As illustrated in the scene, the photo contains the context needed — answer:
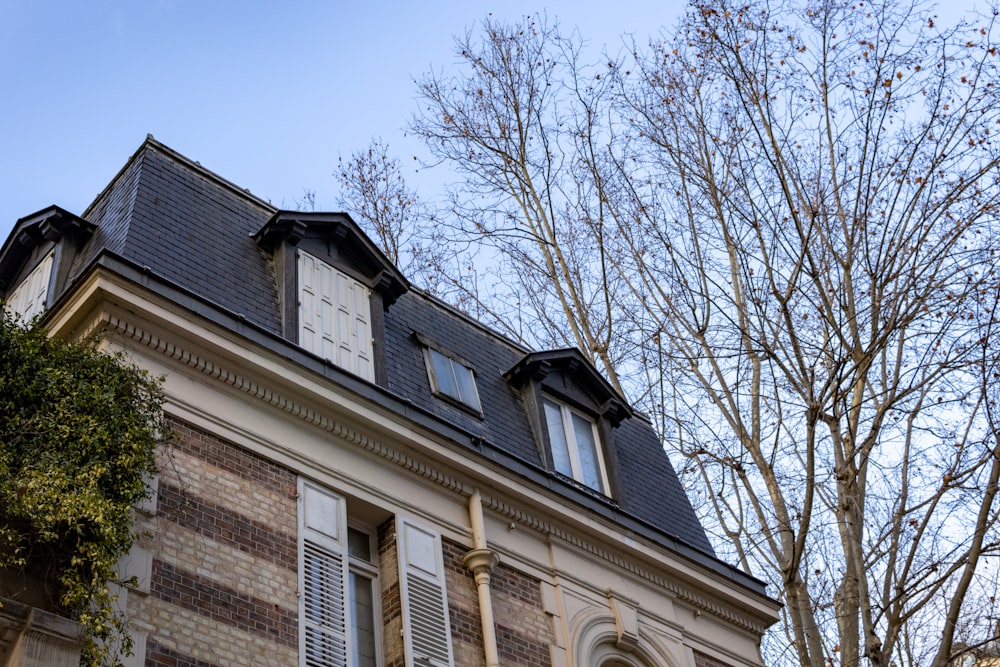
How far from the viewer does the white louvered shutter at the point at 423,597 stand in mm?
10945

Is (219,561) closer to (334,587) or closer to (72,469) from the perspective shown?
(334,587)

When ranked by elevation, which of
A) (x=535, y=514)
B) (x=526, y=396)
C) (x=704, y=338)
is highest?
(x=704, y=338)

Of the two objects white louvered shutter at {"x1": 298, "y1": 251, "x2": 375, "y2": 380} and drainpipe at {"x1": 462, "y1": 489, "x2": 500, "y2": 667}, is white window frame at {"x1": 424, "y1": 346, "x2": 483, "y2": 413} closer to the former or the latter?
white louvered shutter at {"x1": 298, "y1": 251, "x2": 375, "y2": 380}

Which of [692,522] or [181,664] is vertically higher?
[692,522]

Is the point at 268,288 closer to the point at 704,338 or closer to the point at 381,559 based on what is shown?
the point at 381,559

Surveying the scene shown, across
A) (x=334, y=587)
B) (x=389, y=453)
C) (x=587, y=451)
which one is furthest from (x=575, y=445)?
Answer: (x=334, y=587)

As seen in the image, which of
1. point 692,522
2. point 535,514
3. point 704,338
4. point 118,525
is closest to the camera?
point 118,525

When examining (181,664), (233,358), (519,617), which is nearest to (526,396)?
(519,617)

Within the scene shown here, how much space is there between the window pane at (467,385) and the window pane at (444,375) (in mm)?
89

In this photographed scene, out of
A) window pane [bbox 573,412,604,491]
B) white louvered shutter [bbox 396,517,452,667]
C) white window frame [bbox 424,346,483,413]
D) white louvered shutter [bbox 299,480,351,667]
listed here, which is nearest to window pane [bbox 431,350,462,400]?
white window frame [bbox 424,346,483,413]

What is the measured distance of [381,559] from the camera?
38.1 ft

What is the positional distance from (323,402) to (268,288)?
1.73m

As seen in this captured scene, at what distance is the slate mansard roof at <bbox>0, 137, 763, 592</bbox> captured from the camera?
38.1 feet

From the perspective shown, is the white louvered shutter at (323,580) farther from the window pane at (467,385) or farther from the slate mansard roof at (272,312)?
the window pane at (467,385)
